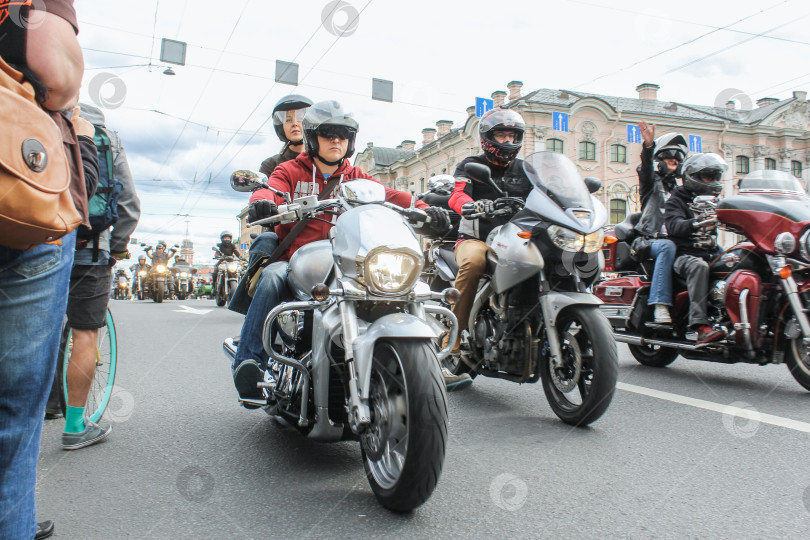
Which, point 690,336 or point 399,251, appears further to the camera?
point 690,336

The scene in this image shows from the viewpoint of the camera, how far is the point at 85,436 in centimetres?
335

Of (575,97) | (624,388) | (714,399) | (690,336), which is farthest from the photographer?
(575,97)

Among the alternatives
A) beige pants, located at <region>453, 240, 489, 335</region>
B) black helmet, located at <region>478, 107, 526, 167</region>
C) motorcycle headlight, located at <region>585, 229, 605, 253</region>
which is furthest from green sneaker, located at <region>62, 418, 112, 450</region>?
black helmet, located at <region>478, 107, 526, 167</region>

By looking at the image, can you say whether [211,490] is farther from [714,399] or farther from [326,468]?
[714,399]

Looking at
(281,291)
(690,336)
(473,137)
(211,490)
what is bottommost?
(211,490)

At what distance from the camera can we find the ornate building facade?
38688mm

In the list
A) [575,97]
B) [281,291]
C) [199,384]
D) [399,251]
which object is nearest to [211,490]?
[281,291]

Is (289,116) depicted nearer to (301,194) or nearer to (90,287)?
(301,194)

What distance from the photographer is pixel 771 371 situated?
18.6 ft

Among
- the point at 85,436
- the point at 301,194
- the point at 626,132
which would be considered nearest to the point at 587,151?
the point at 626,132

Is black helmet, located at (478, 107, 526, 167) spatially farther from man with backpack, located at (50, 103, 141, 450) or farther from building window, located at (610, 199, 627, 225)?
building window, located at (610, 199, 627, 225)

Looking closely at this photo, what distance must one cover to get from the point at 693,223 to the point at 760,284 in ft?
3.06

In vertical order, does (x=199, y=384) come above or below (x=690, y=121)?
below

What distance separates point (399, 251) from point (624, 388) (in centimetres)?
298
